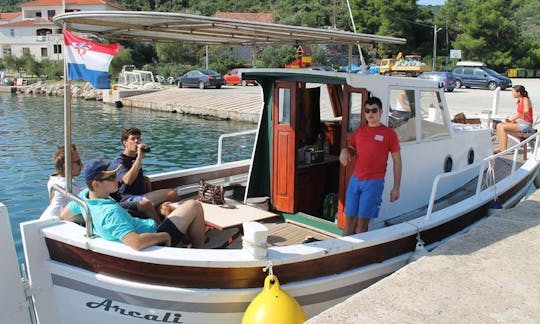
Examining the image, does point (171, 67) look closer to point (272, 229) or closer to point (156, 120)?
point (156, 120)

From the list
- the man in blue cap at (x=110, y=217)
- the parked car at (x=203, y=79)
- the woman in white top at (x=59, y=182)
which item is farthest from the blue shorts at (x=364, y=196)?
the parked car at (x=203, y=79)

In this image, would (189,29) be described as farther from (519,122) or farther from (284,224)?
(519,122)

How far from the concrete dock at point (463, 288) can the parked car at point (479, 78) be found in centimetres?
3250

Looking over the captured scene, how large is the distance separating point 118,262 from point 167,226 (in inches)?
26.3

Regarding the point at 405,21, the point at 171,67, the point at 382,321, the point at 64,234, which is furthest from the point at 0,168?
the point at 405,21

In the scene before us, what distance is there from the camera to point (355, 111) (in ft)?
18.9

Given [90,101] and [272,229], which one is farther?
[90,101]

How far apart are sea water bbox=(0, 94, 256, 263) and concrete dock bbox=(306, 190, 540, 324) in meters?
5.94

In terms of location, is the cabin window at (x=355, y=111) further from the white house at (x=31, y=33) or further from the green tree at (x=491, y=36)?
the white house at (x=31, y=33)

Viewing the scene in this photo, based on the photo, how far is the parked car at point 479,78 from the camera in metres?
35.4

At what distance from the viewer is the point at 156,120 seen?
2662 cm

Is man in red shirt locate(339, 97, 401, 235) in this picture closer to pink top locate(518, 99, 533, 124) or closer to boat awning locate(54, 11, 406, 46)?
boat awning locate(54, 11, 406, 46)

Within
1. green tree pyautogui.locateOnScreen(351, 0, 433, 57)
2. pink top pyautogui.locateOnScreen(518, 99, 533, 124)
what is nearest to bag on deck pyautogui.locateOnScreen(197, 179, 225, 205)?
pink top pyautogui.locateOnScreen(518, 99, 533, 124)

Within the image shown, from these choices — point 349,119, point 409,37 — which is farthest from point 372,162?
point 409,37
